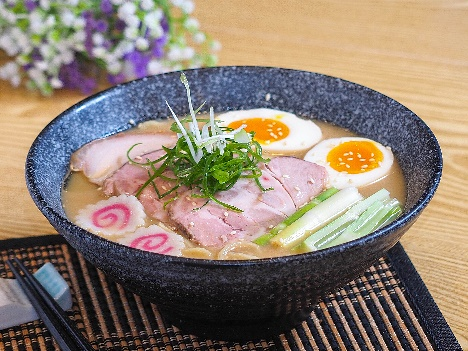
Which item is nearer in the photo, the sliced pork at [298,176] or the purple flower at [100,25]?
the sliced pork at [298,176]

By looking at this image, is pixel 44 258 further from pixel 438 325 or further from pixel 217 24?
pixel 217 24

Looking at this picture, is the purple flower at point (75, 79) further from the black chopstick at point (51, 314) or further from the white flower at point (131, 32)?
the black chopstick at point (51, 314)

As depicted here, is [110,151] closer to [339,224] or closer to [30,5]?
[339,224]

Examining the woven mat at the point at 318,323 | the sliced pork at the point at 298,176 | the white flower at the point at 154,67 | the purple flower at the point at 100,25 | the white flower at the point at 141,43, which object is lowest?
the woven mat at the point at 318,323

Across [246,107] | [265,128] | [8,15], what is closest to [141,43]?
[8,15]

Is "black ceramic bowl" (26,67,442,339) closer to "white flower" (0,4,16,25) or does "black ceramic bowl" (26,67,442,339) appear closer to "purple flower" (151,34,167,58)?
"purple flower" (151,34,167,58)

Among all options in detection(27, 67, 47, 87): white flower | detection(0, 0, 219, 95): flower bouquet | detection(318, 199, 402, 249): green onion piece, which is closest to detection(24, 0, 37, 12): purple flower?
detection(0, 0, 219, 95): flower bouquet

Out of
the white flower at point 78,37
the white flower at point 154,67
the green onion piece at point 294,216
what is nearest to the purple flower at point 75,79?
the white flower at point 78,37
